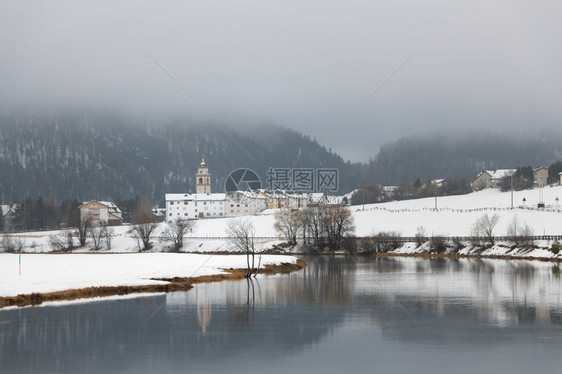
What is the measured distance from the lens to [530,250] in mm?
81188

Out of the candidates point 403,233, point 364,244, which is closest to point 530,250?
point 364,244

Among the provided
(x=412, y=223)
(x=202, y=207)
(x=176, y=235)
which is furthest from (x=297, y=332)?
(x=202, y=207)

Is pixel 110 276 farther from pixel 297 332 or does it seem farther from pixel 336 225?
pixel 336 225

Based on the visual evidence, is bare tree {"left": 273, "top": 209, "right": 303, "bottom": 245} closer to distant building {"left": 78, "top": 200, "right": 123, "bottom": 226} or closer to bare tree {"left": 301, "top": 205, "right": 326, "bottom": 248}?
bare tree {"left": 301, "top": 205, "right": 326, "bottom": 248}

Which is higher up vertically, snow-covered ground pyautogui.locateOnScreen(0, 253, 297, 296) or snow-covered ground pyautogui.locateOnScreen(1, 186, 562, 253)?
snow-covered ground pyautogui.locateOnScreen(1, 186, 562, 253)

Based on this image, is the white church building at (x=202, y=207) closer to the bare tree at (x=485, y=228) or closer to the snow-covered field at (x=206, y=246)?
the snow-covered field at (x=206, y=246)

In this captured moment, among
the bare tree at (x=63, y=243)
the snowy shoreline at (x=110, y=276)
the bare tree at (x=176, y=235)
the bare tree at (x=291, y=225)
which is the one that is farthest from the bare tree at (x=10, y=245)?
the snowy shoreline at (x=110, y=276)

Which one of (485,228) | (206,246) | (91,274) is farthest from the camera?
(206,246)

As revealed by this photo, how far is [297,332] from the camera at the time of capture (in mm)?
26344

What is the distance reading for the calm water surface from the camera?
2062 centimetres

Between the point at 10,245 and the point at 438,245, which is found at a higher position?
the point at 10,245

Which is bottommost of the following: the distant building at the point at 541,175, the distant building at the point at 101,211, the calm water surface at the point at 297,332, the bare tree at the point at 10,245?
the calm water surface at the point at 297,332

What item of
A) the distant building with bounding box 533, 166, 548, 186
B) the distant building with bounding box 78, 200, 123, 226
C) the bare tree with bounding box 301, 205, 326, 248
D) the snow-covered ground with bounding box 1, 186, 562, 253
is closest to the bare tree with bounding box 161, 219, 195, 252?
the snow-covered ground with bounding box 1, 186, 562, 253

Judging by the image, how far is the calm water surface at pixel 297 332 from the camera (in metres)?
20.6
